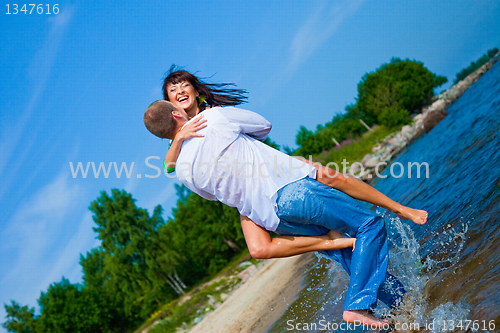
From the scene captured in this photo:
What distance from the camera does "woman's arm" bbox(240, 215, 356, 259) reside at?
3393mm

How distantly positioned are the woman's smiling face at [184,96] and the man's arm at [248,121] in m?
0.53

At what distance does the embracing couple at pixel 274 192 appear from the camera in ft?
10.8

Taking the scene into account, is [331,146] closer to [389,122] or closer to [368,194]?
[389,122]

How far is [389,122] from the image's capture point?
111ft

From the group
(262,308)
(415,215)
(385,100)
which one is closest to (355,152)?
(385,100)

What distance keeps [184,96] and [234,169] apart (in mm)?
971

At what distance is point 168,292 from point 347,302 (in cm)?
3166

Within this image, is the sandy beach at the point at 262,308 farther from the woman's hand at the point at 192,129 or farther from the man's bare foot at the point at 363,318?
the woman's hand at the point at 192,129

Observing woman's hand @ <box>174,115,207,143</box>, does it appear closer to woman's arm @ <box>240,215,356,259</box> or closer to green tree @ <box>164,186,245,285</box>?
woman's arm @ <box>240,215,356,259</box>

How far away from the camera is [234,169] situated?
10.7 ft

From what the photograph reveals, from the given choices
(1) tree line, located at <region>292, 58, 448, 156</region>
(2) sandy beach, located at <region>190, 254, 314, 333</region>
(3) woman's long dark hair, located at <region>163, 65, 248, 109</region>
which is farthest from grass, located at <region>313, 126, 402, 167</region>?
(3) woman's long dark hair, located at <region>163, 65, 248, 109</region>

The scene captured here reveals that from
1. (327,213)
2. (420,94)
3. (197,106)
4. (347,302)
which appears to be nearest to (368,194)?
(327,213)

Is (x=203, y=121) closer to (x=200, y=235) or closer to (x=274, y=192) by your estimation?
(x=274, y=192)

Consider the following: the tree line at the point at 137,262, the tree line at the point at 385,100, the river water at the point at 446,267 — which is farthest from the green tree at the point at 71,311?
the river water at the point at 446,267
